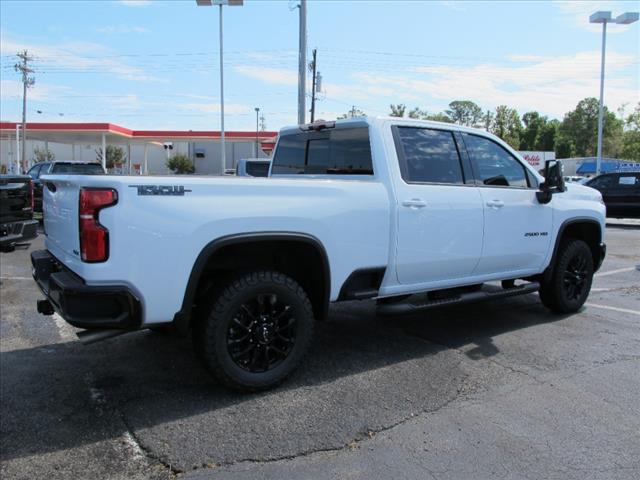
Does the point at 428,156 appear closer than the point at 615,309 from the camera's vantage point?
Yes

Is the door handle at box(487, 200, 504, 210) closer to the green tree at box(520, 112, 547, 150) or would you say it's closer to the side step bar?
the side step bar

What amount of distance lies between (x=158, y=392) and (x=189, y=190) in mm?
1553

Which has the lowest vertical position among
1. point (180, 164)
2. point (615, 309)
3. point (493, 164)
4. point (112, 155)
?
point (615, 309)

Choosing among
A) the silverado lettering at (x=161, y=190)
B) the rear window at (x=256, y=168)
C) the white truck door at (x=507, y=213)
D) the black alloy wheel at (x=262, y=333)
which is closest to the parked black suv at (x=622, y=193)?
the rear window at (x=256, y=168)

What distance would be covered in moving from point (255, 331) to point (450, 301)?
6.27ft

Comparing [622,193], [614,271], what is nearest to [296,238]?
[614,271]

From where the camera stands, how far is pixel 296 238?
3945mm

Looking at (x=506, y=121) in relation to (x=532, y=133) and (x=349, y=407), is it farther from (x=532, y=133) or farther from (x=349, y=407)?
(x=349, y=407)

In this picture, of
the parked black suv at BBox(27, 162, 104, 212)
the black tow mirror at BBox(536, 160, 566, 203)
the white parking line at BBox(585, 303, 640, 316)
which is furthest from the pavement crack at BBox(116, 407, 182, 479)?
the parked black suv at BBox(27, 162, 104, 212)

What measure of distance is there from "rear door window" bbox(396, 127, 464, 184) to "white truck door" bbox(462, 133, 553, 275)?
25 cm

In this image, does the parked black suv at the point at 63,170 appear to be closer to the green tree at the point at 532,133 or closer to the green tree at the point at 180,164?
the green tree at the point at 180,164

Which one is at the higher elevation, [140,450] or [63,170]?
[63,170]

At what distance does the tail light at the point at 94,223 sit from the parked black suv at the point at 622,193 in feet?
58.8

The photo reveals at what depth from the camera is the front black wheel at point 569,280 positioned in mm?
6121
